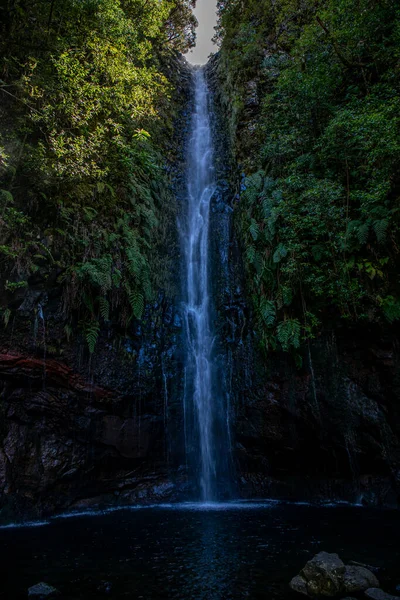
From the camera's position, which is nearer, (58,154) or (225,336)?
(58,154)

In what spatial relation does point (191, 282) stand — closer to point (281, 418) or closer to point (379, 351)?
point (281, 418)

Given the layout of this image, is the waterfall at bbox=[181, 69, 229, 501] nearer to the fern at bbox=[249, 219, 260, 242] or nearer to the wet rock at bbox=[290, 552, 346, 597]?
the fern at bbox=[249, 219, 260, 242]

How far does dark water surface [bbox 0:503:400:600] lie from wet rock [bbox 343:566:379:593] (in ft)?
0.52

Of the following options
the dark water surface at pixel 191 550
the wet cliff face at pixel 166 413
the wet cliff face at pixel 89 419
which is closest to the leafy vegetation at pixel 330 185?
the wet cliff face at pixel 166 413

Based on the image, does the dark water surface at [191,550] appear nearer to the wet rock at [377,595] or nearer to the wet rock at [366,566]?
the wet rock at [366,566]

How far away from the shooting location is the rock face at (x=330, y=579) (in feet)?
13.7

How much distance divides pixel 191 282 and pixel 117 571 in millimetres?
9314

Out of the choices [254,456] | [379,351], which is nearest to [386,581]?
[379,351]

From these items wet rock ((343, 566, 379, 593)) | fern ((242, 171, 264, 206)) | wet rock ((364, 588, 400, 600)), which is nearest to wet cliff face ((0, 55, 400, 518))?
fern ((242, 171, 264, 206))

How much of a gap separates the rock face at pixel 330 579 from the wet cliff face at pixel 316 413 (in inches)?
196

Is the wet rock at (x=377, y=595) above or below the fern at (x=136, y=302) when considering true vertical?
below

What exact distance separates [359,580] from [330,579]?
1.29ft

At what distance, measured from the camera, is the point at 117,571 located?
500cm

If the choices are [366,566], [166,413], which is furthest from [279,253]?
[366,566]
